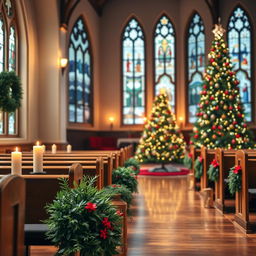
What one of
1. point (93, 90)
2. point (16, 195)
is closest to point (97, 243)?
point (16, 195)

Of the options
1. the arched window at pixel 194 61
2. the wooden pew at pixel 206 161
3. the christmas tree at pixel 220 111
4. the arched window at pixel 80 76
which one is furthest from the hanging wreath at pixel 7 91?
the arched window at pixel 194 61

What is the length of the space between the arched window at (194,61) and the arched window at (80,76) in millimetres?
3934

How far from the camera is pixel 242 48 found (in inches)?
628

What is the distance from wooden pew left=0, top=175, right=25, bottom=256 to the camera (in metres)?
1.71

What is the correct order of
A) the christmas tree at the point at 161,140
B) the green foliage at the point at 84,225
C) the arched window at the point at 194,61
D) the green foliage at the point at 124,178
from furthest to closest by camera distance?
the arched window at the point at 194,61, the christmas tree at the point at 161,140, the green foliage at the point at 124,178, the green foliage at the point at 84,225

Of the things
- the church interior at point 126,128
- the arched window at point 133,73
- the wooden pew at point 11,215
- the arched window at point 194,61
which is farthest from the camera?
the arched window at point 133,73

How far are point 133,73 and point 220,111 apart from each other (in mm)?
6743

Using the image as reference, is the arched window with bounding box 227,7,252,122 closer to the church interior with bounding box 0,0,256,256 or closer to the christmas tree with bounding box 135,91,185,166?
the church interior with bounding box 0,0,256,256

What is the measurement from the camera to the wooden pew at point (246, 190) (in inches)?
198

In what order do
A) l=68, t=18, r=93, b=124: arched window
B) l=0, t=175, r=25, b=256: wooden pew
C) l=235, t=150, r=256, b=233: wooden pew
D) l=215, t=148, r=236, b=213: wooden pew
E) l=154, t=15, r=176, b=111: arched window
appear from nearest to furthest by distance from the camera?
1. l=0, t=175, r=25, b=256: wooden pew
2. l=235, t=150, r=256, b=233: wooden pew
3. l=215, t=148, r=236, b=213: wooden pew
4. l=68, t=18, r=93, b=124: arched window
5. l=154, t=15, r=176, b=111: arched window

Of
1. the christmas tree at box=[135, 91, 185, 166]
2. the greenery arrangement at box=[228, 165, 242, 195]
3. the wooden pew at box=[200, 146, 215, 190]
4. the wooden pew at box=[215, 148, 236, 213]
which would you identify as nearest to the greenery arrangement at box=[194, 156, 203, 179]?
the wooden pew at box=[200, 146, 215, 190]

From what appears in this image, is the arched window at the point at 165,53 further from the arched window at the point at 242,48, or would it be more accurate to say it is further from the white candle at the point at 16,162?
the white candle at the point at 16,162

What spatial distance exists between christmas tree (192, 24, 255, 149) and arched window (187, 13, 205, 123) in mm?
4847

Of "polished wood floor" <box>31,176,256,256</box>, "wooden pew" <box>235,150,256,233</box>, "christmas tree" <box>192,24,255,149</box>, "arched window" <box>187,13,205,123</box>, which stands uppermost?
"arched window" <box>187,13,205,123</box>
